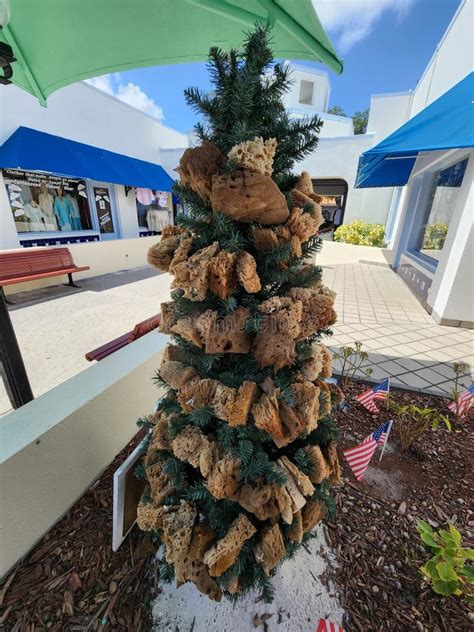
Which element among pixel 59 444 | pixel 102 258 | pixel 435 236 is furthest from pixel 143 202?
pixel 59 444

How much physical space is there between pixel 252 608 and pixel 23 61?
3.22 m

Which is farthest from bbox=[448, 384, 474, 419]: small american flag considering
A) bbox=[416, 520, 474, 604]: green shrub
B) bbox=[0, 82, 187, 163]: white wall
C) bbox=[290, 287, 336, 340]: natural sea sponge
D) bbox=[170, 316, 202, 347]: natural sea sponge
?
bbox=[0, 82, 187, 163]: white wall

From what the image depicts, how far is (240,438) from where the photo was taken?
104 centimetres

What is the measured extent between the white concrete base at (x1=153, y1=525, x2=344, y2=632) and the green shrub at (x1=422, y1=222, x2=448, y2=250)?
6.17 metres

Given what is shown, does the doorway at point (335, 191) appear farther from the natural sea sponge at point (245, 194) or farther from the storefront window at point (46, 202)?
the natural sea sponge at point (245, 194)

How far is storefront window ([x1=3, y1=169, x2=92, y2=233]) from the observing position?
705 centimetres

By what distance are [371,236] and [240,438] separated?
1329 cm

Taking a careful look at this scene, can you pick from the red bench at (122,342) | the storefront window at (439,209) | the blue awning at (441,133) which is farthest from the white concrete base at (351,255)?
the red bench at (122,342)

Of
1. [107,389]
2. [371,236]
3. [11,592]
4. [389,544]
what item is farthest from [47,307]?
[371,236]

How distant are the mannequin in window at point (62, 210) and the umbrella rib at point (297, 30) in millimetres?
9158

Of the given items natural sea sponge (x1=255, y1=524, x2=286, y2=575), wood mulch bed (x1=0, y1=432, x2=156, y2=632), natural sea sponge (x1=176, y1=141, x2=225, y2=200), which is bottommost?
wood mulch bed (x1=0, y1=432, x2=156, y2=632)

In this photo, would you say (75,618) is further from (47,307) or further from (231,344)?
(47,307)

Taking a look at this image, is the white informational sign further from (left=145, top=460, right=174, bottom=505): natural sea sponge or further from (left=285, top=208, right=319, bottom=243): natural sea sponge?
(left=285, top=208, right=319, bottom=243): natural sea sponge

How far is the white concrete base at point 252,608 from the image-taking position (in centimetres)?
116
